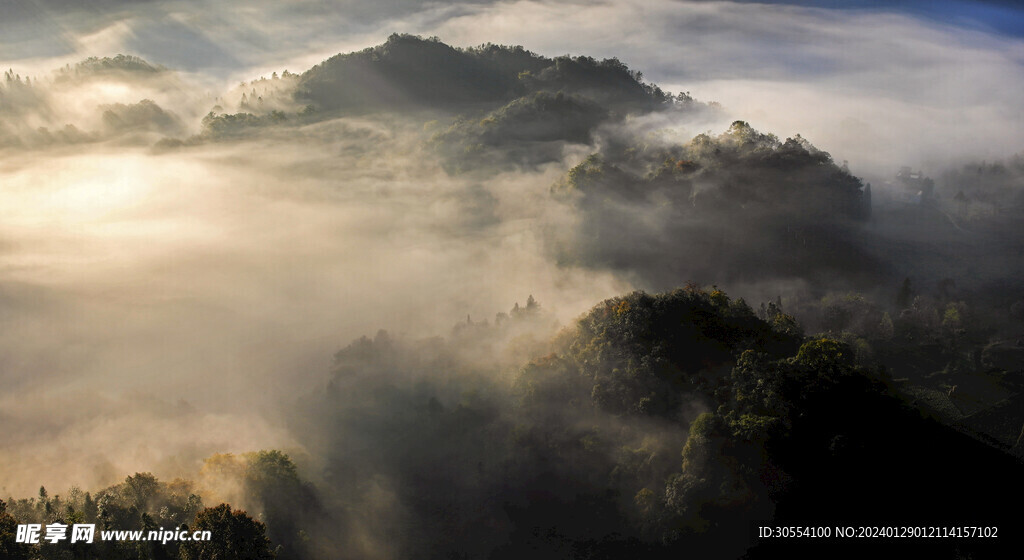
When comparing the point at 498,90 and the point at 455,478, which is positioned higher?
the point at 498,90

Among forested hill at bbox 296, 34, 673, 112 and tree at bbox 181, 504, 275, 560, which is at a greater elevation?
forested hill at bbox 296, 34, 673, 112

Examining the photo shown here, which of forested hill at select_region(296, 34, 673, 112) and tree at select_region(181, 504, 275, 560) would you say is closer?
tree at select_region(181, 504, 275, 560)

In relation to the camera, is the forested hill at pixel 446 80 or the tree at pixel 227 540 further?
the forested hill at pixel 446 80

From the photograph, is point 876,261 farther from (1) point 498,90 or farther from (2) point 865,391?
(1) point 498,90

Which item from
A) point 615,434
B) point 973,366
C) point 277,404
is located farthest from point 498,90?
point 615,434
